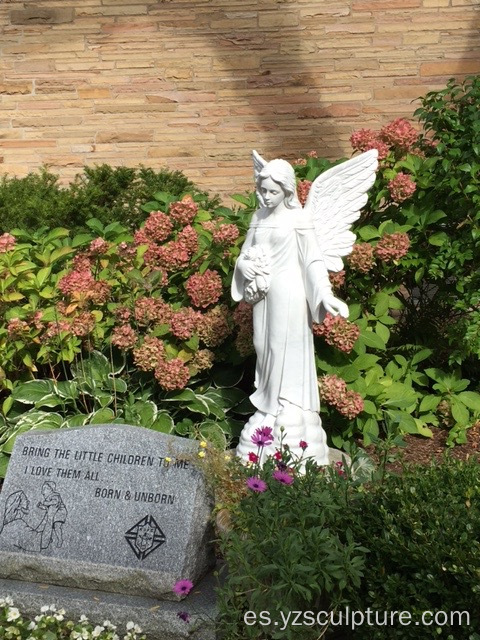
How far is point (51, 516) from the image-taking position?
4059 mm

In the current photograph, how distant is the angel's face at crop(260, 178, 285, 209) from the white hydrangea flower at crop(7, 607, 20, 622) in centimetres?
227

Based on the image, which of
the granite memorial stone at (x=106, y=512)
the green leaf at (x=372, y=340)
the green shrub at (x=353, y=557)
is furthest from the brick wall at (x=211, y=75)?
the green shrub at (x=353, y=557)

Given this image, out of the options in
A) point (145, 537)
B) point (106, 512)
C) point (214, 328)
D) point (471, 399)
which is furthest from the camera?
point (471, 399)

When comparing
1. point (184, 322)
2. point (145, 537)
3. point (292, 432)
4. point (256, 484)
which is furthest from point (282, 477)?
point (184, 322)

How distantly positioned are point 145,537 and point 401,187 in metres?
2.96

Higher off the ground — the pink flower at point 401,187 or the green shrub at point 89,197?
the pink flower at point 401,187

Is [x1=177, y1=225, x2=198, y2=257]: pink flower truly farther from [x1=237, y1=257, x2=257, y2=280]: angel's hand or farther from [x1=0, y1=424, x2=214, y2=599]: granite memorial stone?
[x1=0, y1=424, x2=214, y2=599]: granite memorial stone

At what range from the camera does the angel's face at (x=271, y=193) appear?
14.2ft

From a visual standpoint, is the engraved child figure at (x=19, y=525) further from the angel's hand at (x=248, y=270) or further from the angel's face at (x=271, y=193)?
the angel's face at (x=271, y=193)

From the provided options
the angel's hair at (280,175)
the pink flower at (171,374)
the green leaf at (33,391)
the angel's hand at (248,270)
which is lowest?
the green leaf at (33,391)

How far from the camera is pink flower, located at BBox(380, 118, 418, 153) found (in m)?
5.85

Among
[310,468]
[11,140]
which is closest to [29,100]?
[11,140]

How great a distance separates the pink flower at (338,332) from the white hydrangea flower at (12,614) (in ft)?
8.10

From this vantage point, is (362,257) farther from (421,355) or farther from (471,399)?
(471,399)
